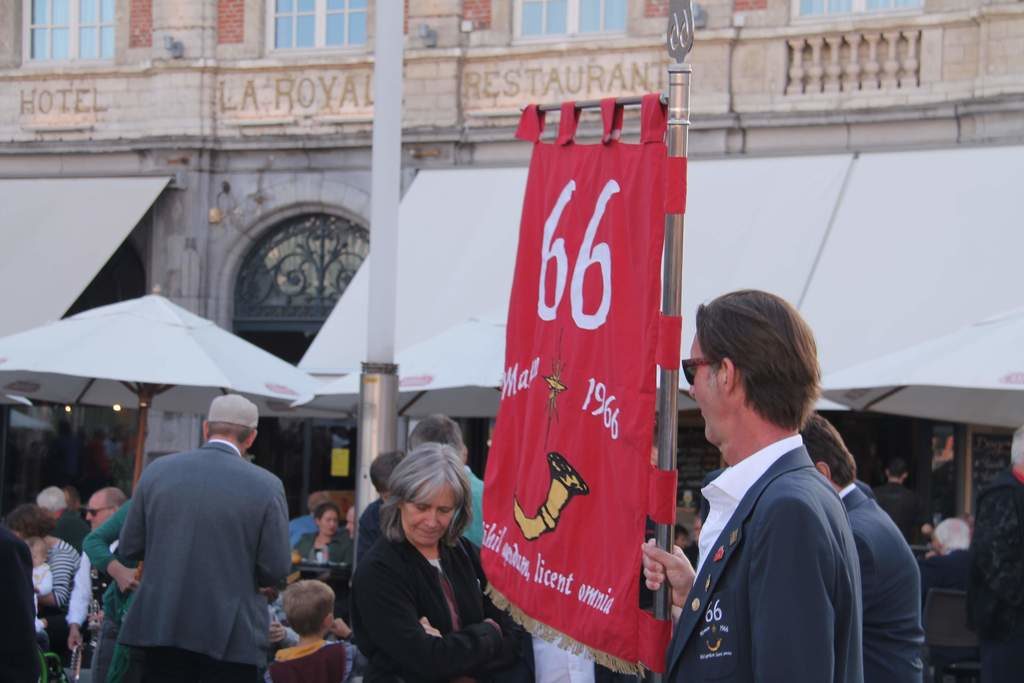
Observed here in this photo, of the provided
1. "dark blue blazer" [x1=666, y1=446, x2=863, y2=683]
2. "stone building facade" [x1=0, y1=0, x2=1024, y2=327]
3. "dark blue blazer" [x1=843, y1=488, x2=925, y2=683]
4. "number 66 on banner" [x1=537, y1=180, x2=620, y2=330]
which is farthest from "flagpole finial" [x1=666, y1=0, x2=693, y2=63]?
"stone building facade" [x1=0, y1=0, x2=1024, y2=327]

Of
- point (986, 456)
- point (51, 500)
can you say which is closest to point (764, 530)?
point (51, 500)

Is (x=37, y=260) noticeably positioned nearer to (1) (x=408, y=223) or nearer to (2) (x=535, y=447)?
(1) (x=408, y=223)

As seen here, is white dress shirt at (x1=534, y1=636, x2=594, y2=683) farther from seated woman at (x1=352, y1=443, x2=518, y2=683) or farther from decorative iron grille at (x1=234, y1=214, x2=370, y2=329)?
decorative iron grille at (x1=234, y1=214, x2=370, y2=329)

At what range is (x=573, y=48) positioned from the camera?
620 inches

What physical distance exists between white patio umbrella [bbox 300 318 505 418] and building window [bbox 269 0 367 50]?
6033 mm

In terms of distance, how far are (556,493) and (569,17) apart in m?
12.5

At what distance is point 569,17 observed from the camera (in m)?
16.1

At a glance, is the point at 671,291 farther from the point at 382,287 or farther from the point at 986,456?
the point at 986,456

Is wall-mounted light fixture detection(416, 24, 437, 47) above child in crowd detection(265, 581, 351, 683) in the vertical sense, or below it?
above

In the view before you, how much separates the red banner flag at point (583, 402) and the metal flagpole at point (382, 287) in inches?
176

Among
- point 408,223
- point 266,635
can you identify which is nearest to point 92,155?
point 408,223

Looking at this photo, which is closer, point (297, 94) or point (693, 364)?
point (693, 364)

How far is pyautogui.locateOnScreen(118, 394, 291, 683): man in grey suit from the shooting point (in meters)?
6.48

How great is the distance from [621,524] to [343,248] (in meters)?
13.4
